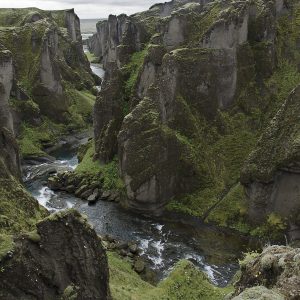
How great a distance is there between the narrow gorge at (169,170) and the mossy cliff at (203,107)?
0.15 m

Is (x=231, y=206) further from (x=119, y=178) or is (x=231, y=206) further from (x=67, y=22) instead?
(x=67, y=22)

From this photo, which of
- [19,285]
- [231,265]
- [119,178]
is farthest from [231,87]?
[19,285]

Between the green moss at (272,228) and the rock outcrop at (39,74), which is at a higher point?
the rock outcrop at (39,74)

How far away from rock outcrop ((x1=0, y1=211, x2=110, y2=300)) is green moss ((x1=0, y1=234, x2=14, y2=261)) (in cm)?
16

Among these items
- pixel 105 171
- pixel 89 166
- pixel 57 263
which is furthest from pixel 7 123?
pixel 57 263

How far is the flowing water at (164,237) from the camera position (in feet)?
140

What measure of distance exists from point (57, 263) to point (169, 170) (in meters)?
32.7

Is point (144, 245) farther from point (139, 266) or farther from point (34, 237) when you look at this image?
point (34, 237)

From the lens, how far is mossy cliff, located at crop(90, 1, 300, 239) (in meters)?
53.5

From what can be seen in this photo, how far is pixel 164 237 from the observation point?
1881 inches

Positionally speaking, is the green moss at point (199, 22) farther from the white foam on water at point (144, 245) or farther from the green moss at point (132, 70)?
the white foam on water at point (144, 245)

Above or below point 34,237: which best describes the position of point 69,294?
below

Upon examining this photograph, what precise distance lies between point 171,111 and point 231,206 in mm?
14583

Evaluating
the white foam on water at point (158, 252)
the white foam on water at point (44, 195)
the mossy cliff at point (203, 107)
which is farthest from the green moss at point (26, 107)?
the white foam on water at point (158, 252)
